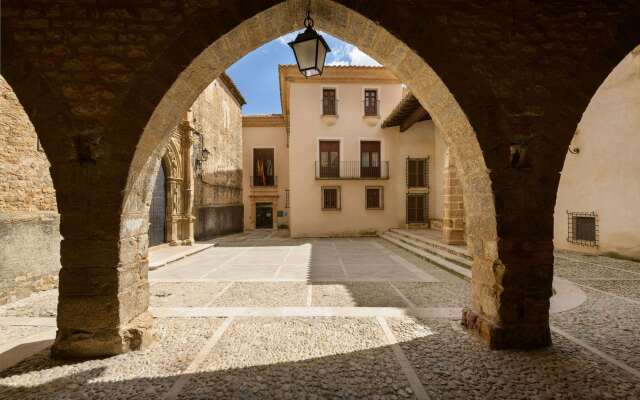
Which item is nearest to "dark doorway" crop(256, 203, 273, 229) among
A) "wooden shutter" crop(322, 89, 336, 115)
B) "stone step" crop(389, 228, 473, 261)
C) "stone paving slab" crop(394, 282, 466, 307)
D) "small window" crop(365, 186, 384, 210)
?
"small window" crop(365, 186, 384, 210)

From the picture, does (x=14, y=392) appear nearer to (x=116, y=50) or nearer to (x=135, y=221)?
(x=135, y=221)

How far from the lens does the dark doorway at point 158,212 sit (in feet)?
32.3

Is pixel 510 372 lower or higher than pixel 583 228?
lower

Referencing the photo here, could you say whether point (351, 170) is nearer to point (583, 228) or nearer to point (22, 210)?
point (583, 228)

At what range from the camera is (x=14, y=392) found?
2273 millimetres

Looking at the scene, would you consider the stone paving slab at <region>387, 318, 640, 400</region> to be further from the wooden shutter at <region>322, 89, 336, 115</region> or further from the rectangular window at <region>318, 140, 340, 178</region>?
the wooden shutter at <region>322, 89, 336, 115</region>

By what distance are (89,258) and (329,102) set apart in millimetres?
14089

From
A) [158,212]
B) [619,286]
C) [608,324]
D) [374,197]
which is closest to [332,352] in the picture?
[608,324]

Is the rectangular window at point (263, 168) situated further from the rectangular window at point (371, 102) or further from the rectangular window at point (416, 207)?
the rectangular window at point (416, 207)

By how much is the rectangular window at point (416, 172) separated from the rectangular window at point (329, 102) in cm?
489

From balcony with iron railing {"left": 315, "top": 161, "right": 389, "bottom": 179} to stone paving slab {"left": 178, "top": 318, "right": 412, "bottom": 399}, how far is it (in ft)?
39.2

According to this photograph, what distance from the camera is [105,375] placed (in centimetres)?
249

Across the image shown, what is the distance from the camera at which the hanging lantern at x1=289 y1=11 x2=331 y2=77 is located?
9.67 feet

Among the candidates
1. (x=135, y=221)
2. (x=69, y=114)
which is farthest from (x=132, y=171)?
(x=69, y=114)
